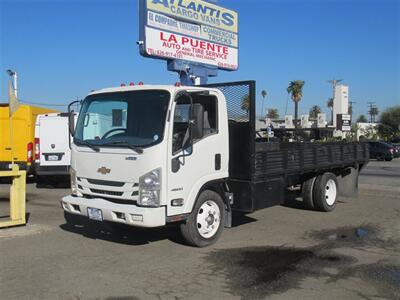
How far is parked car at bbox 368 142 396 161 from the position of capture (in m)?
36.8

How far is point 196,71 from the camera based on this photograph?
18.2m

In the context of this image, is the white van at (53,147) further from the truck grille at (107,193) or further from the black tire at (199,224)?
the black tire at (199,224)

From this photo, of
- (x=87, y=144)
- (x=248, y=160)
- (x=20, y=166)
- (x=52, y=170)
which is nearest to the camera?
(x=87, y=144)

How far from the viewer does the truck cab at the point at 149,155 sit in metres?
6.67

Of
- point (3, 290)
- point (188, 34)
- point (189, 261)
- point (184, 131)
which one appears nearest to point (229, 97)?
point (184, 131)

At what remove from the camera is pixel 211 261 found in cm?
664

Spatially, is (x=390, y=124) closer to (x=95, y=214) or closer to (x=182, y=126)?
(x=182, y=126)

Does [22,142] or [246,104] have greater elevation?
[246,104]

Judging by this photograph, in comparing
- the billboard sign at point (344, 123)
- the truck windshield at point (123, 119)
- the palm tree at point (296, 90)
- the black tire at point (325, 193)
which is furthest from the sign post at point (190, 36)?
the palm tree at point (296, 90)

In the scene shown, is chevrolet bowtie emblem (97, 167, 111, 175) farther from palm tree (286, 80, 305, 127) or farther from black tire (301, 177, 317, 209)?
palm tree (286, 80, 305, 127)

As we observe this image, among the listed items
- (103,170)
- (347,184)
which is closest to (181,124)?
(103,170)

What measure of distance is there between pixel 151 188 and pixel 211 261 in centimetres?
129

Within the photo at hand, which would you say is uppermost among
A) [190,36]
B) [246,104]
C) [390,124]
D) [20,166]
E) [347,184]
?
[190,36]

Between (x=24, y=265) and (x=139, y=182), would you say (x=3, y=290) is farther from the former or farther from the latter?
(x=139, y=182)
